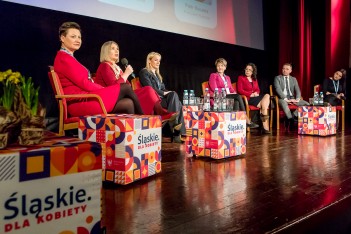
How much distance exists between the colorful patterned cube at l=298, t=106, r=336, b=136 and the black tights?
230 centimetres

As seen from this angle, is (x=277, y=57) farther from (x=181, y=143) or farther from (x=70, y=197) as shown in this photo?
(x=70, y=197)

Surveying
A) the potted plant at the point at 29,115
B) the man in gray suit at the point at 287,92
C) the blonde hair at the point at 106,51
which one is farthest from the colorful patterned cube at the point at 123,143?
the man in gray suit at the point at 287,92

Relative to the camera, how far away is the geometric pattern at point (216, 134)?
2.24m

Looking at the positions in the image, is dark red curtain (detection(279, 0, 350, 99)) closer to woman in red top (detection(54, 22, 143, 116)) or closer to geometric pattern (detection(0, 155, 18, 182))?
woman in red top (detection(54, 22, 143, 116))

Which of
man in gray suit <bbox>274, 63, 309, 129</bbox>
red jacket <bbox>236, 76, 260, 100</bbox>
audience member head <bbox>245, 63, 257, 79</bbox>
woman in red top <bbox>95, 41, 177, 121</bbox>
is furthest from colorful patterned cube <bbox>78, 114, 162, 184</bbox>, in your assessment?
man in gray suit <bbox>274, 63, 309, 129</bbox>

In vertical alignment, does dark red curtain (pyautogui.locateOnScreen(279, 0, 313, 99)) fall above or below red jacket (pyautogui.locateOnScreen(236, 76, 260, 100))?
above

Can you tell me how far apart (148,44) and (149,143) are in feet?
7.64

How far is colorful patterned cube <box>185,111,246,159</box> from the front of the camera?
224cm

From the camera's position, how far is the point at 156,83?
3486mm

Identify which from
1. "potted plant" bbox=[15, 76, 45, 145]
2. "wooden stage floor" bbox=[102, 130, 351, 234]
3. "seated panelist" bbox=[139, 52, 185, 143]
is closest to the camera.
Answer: "potted plant" bbox=[15, 76, 45, 145]

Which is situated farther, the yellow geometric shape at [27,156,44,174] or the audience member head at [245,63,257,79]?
the audience member head at [245,63,257,79]

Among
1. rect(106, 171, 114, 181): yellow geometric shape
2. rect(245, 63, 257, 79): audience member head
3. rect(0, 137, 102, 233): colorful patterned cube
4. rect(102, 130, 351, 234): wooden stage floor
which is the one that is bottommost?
rect(102, 130, 351, 234): wooden stage floor

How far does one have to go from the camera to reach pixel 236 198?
4.42ft

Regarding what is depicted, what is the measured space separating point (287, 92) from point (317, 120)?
3.52 feet
